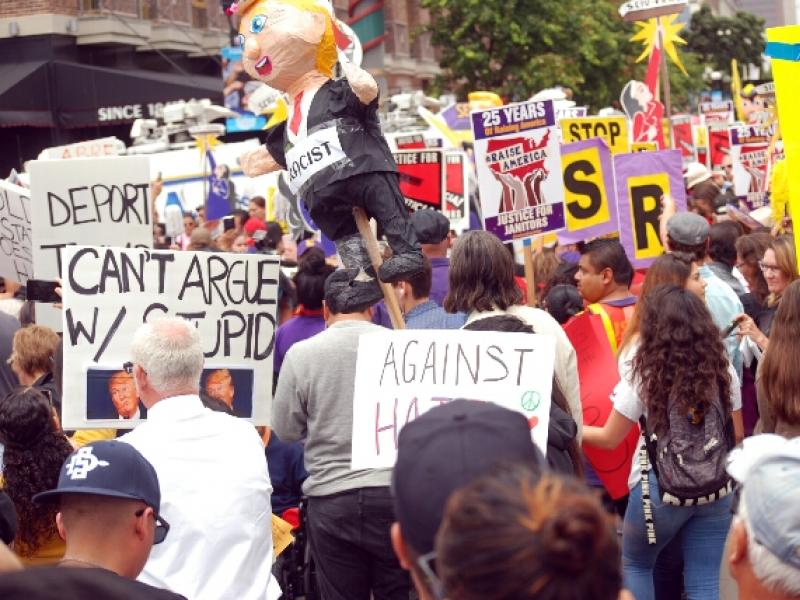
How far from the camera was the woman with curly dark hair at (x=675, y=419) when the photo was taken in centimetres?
515

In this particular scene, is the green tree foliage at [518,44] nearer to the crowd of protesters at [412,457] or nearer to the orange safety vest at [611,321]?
the crowd of protesters at [412,457]

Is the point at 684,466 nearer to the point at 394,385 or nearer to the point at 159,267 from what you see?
the point at 394,385

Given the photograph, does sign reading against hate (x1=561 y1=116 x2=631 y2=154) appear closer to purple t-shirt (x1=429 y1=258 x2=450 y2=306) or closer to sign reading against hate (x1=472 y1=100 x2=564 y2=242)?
sign reading against hate (x1=472 y1=100 x2=564 y2=242)

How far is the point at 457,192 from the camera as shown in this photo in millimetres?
12836

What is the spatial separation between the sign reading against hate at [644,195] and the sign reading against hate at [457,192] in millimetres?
2950

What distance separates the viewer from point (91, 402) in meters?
5.74

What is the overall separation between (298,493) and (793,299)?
2988 millimetres

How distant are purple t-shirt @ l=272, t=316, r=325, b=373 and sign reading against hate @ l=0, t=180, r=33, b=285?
5.36ft

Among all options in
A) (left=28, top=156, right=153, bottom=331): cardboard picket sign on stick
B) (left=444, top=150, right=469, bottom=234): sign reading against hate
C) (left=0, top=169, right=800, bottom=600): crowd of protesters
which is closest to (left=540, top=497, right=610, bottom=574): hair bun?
(left=0, top=169, right=800, bottom=600): crowd of protesters

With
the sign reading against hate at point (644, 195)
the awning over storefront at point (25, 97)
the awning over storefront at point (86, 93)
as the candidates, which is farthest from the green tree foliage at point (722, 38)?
the sign reading against hate at point (644, 195)

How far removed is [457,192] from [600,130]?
151 cm

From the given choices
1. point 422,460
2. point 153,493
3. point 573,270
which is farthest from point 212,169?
point 422,460

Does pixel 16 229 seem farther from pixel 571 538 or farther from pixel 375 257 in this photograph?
pixel 571 538

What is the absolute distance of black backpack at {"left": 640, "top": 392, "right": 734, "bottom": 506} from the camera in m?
5.15
